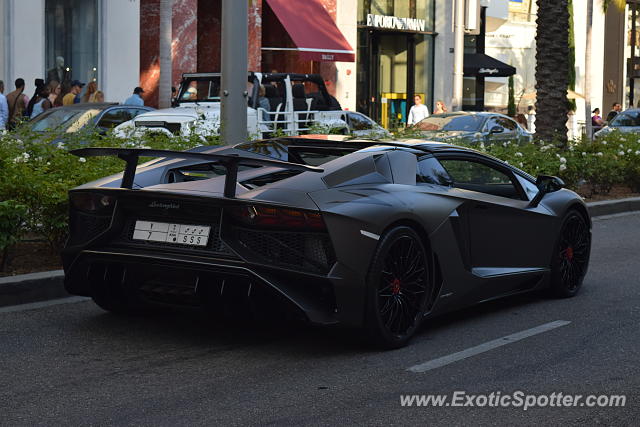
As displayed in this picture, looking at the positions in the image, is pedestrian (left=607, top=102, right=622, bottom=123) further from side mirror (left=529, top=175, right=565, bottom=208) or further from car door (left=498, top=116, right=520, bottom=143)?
side mirror (left=529, top=175, right=565, bottom=208)

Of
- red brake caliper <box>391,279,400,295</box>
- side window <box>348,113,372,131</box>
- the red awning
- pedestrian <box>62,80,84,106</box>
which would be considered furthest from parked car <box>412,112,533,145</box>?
red brake caliper <box>391,279,400,295</box>

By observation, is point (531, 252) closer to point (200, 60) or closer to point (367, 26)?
point (200, 60)

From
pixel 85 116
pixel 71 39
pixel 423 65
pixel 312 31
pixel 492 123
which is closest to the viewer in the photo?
pixel 85 116

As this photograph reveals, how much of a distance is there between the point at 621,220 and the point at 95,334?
33.5 ft

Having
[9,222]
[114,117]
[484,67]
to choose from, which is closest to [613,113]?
[484,67]

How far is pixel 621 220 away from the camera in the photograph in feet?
49.7

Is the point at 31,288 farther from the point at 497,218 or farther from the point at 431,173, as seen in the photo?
the point at 497,218

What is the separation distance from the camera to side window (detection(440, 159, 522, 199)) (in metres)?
7.71

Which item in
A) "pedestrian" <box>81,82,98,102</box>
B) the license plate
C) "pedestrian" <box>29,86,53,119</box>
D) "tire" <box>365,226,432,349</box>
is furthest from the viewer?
"pedestrian" <box>81,82,98,102</box>

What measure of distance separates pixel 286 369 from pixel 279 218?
824 mm

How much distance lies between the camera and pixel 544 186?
8.08m

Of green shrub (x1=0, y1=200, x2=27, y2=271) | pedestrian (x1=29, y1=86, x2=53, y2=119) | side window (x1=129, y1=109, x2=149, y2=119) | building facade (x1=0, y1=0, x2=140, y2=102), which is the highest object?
building facade (x1=0, y1=0, x2=140, y2=102)

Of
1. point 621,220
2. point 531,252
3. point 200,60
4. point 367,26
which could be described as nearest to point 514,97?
point 367,26

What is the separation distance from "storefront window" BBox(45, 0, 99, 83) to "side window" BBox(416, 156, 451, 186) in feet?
63.6
